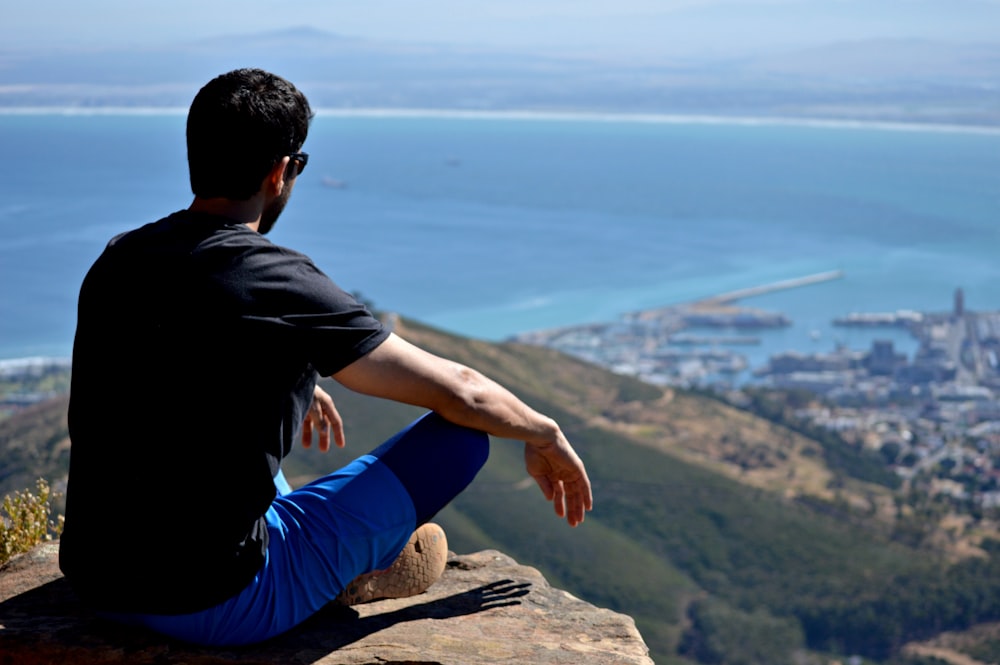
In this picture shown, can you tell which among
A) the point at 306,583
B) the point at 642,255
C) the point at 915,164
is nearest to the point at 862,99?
the point at 915,164

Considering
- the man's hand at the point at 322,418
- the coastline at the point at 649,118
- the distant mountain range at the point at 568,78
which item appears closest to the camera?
the man's hand at the point at 322,418

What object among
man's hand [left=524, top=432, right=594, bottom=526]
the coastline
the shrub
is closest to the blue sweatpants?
man's hand [left=524, top=432, right=594, bottom=526]

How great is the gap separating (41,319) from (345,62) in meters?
118

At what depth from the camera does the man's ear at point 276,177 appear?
6.43ft

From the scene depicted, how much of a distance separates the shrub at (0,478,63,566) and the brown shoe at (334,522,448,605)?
44.3 inches

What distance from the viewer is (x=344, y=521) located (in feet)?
7.35

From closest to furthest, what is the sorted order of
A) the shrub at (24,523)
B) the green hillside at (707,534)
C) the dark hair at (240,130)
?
the dark hair at (240,130) < the shrub at (24,523) < the green hillside at (707,534)

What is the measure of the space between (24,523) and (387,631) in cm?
145

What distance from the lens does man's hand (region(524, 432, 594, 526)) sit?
238 cm

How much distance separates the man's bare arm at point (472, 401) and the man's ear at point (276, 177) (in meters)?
0.35

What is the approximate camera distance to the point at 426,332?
109ft

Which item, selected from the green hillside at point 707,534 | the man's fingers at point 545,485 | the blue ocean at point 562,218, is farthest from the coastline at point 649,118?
the man's fingers at point 545,485

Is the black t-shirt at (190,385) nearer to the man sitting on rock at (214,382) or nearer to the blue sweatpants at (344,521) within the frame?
the man sitting on rock at (214,382)

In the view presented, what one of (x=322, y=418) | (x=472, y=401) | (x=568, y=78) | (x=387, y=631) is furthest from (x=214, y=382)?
(x=568, y=78)
